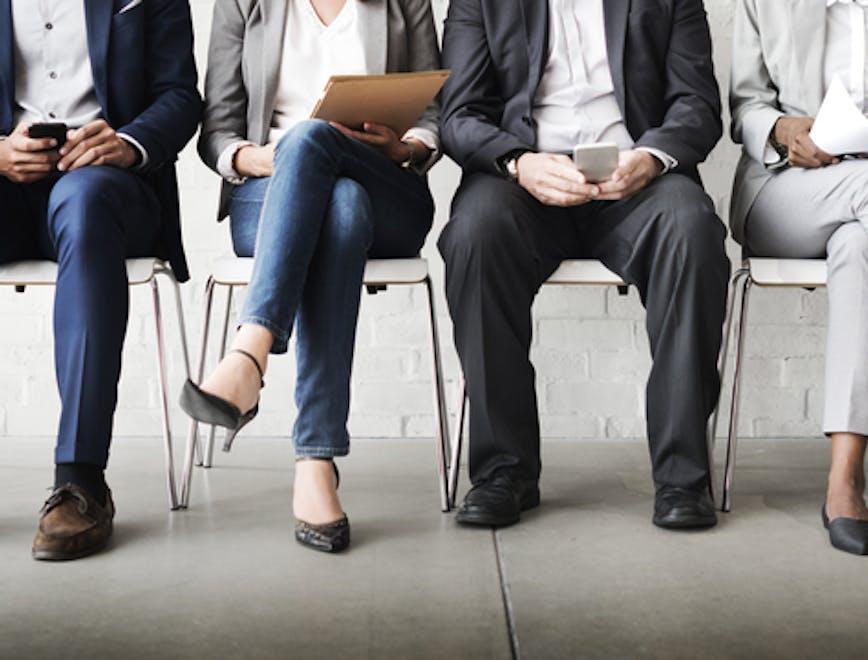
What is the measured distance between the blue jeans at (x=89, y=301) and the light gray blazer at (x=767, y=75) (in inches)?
48.3

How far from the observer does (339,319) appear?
2061 mm

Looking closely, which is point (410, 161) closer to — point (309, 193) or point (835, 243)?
point (309, 193)

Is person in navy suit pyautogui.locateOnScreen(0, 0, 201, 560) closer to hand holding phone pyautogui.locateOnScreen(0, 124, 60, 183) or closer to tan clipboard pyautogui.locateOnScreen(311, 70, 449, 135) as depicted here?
hand holding phone pyautogui.locateOnScreen(0, 124, 60, 183)

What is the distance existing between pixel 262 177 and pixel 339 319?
0.44 m

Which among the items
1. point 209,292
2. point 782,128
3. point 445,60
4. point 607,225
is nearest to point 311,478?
point 209,292

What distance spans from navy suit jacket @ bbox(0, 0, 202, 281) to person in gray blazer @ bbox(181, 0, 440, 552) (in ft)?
0.24

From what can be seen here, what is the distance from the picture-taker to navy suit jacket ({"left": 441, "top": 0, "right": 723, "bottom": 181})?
7.88 ft

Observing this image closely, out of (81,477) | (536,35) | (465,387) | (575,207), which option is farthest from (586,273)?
(81,477)

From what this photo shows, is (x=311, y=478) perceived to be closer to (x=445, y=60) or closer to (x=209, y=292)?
(x=209, y=292)

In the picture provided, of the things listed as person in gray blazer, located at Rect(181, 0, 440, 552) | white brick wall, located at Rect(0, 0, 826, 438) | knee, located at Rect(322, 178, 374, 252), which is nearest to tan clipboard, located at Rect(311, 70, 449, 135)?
person in gray blazer, located at Rect(181, 0, 440, 552)

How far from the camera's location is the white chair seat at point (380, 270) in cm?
228

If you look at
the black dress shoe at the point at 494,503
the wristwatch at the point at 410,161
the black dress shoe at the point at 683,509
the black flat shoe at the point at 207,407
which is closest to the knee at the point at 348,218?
the wristwatch at the point at 410,161

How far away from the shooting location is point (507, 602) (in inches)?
67.9

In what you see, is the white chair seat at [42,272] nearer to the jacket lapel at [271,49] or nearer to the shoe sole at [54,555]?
the jacket lapel at [271,49]
